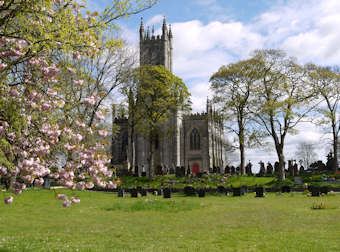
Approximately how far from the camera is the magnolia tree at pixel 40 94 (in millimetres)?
5523

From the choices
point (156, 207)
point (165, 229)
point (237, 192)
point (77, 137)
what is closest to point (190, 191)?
point (237, 192)

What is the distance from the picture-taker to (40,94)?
18.7 ft

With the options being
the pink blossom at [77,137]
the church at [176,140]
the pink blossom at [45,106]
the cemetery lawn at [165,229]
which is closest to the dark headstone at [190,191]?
the cemetery lawn at [165,229]

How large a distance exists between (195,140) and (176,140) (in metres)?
4.87

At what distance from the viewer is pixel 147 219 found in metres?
11.6

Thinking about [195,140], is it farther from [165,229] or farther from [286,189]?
[165,229]

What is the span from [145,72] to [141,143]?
19.8 metres

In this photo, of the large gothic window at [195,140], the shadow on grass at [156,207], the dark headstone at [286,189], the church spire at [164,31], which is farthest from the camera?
the church spire at [164,31]

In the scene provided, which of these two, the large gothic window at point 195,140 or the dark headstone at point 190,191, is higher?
the large gothic window at point 195,140

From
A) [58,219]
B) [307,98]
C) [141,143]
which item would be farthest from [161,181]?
[141,143]

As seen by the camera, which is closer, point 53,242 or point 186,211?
point 53,242

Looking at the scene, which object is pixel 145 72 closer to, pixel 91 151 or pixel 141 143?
pixel 141 143

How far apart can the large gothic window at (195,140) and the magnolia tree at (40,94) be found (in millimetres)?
47078

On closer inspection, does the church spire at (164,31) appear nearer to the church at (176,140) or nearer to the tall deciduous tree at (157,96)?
the church at (176,140)
